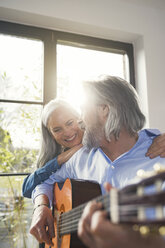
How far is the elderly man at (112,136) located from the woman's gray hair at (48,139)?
29 centimetres

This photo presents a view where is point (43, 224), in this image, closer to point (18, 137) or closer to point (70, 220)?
point (70, 220)

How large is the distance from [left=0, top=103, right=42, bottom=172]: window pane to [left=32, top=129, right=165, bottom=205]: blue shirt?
1.24 ft

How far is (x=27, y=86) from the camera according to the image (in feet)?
6.35

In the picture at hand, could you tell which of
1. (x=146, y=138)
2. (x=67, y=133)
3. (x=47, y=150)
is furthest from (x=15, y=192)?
(x=146, y=138)

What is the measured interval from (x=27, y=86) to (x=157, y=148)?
47.2 inches

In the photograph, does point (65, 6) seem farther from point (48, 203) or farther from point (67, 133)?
point (48, 203)

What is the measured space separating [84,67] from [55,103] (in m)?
0.67

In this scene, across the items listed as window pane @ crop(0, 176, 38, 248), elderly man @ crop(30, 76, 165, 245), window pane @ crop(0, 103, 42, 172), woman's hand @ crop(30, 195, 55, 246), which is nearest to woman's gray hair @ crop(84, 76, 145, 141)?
elderly man @ crop(30, 76, 165, 245)

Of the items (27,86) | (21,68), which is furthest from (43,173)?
(21,68)

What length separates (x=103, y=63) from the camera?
2182 millimetres

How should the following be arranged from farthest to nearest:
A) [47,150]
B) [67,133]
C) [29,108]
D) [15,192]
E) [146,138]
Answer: [29,108] → [15,192] → [47,150] → [67,133] → [146,138]

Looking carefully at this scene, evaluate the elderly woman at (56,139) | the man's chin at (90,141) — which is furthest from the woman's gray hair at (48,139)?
the man's chin at (90,141)

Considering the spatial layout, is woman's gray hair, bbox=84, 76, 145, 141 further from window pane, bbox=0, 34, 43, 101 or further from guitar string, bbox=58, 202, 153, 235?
window pane, bbox=0, 34, 43, 101

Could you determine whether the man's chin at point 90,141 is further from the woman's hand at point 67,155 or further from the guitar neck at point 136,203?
the guitar neck at point 136,203
